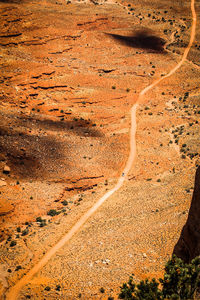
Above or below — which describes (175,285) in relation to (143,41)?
below

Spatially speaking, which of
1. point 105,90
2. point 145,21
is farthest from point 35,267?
point 145,21

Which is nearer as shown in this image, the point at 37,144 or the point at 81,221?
the point at 81,221

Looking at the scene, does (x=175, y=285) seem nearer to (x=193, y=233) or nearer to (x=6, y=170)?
(x=193, y=233)

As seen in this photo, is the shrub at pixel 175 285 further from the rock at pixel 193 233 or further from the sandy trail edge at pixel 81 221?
the sandy trail edge at pixel 81 221

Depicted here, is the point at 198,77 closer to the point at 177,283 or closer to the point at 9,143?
the point at 9,143

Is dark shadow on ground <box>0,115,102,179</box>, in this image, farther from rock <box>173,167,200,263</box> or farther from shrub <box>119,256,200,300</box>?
shrub <box>119,256,200,300</box>

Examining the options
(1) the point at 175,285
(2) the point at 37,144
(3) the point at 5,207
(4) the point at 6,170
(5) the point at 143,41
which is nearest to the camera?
(1) the point at 175,285

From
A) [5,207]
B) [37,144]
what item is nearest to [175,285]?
[5,207]
